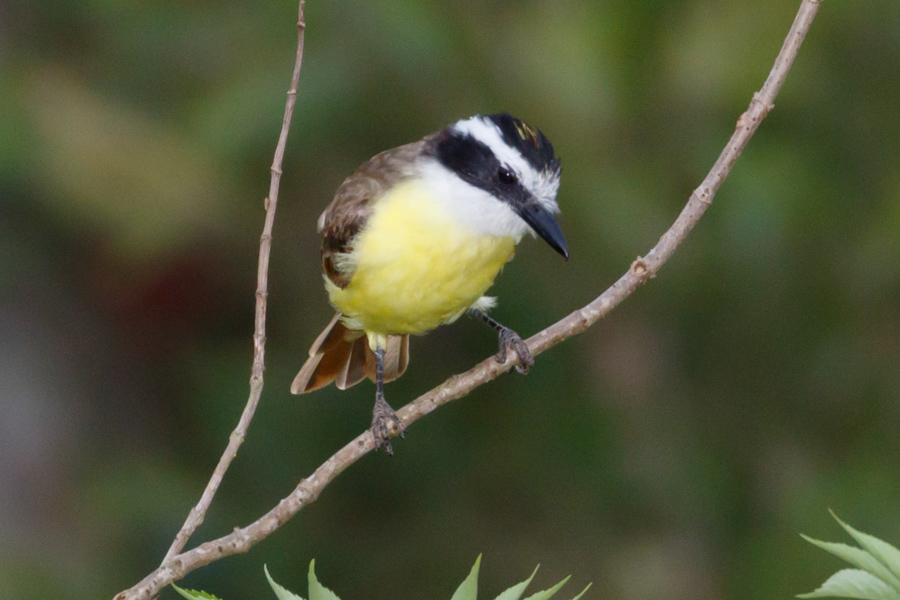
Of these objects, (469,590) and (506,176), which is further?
(506,176)

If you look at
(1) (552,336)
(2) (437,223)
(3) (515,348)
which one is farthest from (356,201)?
(1) (552,336)

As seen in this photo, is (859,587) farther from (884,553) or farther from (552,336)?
(552,336)

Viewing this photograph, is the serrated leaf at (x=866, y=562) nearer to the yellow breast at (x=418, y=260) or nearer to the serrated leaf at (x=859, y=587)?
the serrated leaf at (x=859, y=587)

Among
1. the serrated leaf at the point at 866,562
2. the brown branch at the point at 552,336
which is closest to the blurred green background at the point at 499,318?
the brown branch at the point at 552,336

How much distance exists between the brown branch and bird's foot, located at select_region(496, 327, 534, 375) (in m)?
0.27

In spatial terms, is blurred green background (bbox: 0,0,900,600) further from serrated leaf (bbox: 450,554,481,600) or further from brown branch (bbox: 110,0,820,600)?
serrated leaf (bbox: 450,554,481,600)

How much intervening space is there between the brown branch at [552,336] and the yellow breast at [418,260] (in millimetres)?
275

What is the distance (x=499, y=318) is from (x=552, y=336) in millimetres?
1454

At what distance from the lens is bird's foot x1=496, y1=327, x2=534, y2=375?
2.92m

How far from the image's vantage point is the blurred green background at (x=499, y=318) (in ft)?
12.1

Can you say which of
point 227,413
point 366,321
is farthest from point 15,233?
point 366,321

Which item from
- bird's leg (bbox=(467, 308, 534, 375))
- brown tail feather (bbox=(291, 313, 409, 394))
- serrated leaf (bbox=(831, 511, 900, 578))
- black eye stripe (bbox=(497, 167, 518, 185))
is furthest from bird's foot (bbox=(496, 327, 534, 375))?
serrated leaf (bbox=(831, 511, 900, 578))

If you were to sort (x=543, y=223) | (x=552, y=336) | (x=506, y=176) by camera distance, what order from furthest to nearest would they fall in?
1. (x=506, y=176)
2. (x=543, y=223)
3. (x=552, y=336)

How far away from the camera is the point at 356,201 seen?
3.01m
